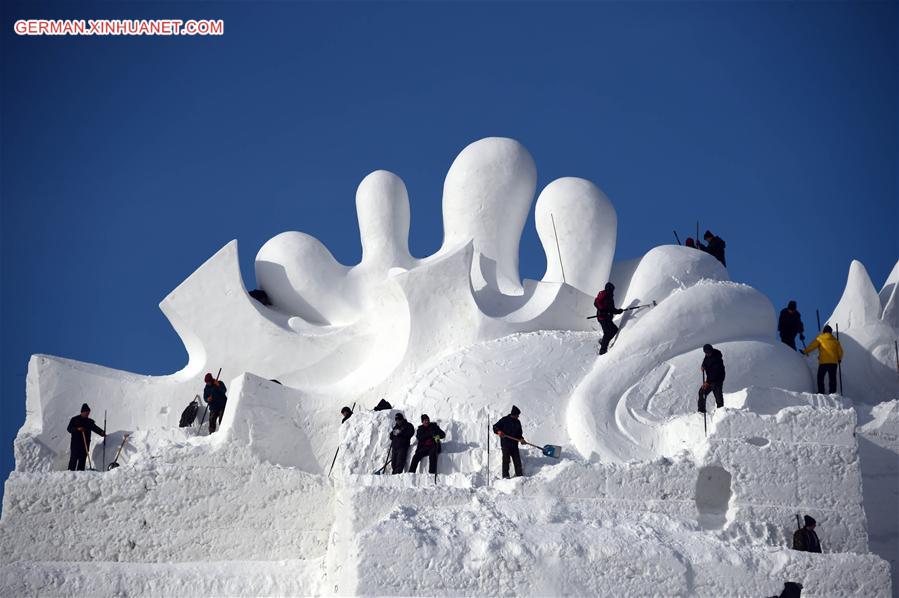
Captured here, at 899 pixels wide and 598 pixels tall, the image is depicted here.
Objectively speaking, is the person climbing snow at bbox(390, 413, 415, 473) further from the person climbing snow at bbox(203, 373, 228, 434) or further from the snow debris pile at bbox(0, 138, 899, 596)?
the person climbing snow at bbox(203, 373, 228, 434)

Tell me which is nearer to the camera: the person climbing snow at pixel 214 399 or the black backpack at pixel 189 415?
the person climbing snow at pixel 214 399

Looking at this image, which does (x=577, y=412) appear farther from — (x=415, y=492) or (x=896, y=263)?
(x=896, y=263)

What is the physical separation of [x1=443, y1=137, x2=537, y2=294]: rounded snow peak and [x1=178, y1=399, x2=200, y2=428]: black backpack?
4.96 metres

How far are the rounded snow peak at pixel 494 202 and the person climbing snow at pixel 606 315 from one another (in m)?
2.83

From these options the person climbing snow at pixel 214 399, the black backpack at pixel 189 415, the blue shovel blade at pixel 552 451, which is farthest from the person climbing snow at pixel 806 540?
the black backpack at pixel 189 415

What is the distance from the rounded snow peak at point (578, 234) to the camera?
80.1 feet

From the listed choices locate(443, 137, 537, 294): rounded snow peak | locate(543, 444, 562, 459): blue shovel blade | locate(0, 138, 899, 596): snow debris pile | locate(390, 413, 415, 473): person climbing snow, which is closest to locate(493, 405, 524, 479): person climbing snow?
locate(0, 138, 899, 596): snow debris pile

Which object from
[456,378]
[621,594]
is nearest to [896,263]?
[456,378]

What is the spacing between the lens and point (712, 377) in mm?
19906

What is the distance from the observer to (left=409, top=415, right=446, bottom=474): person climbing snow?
19.1 metres

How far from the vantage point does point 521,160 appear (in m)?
25.4

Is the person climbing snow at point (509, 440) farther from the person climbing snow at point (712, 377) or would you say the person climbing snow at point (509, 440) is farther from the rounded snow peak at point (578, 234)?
the rounded snow peak at point (578, 234)

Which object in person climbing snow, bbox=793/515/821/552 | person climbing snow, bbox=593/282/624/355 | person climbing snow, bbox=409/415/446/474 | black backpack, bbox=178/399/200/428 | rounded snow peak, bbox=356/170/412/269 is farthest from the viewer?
rounded snow peak, bbox=356/170/412/269

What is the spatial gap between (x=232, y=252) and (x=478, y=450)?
22.6 ft
